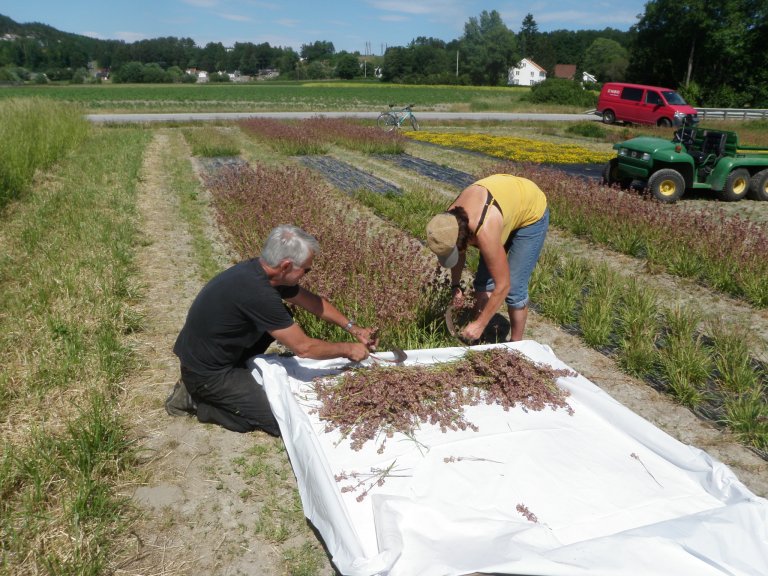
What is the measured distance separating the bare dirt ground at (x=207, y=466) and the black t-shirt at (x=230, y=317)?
1.67 feet

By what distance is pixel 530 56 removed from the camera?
106250 mm

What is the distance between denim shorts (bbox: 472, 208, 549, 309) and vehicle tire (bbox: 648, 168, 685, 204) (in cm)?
675

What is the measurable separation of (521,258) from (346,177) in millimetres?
9070

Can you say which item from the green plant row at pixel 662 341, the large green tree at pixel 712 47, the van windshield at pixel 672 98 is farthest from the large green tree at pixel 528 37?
the green plant row at pixel 662 341

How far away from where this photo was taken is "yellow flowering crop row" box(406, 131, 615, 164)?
51.2 feet

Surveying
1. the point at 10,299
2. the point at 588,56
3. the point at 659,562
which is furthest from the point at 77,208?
the point at 588,56

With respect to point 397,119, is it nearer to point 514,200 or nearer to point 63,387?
point 514,200

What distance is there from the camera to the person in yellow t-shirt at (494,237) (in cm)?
326

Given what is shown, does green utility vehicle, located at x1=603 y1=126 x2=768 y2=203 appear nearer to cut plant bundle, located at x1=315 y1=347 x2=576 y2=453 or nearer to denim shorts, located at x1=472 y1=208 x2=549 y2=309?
denim shorts, located at x1=472 y1=208 x2=549 y2=309

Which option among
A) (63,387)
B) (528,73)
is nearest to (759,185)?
(63,387)

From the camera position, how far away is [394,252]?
5012 millimetres

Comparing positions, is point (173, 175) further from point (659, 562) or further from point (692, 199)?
point (659, 562)

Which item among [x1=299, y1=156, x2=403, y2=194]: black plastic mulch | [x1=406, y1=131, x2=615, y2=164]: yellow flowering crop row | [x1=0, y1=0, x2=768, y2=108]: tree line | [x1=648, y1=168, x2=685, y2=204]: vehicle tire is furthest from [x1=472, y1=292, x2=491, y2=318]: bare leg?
[x1=0, y1=0, x2=768, y2=108]: tree line

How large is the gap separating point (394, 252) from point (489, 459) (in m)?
2.55
